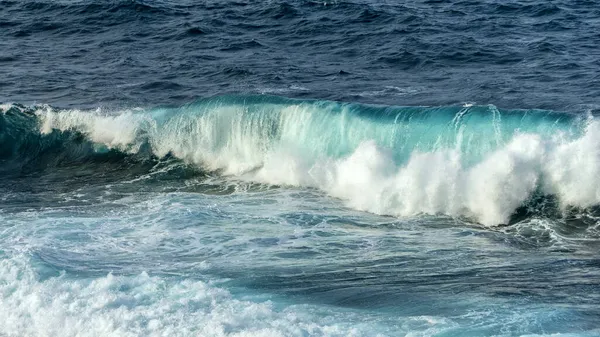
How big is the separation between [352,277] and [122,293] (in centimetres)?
371

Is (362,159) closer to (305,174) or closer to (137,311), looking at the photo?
(305,174)

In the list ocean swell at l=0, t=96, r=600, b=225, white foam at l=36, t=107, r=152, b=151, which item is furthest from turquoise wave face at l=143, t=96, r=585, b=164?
white foam at l=36, t=107, r=152, b=151

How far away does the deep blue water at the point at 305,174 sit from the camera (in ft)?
47.9

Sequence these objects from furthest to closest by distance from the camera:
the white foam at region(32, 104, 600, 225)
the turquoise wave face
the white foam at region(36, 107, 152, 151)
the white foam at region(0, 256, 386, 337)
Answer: the white foam at region(36, 107, 152, 151), the turquoise wave face, the white foam at region(32, 104, 600, 225), the white foam at region(0, 256, 386, 337)

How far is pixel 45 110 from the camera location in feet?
86.8

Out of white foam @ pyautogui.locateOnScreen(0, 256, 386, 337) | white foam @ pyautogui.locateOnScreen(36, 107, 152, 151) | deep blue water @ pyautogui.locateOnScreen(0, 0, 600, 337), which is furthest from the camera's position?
white foam @ pyautogui.locateOnScreen(36, 107, 152, 151)

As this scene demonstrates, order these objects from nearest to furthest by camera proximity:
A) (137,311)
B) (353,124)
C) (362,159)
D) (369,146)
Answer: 1. (137,311)
2. (362,159)
3. (369,146)
4. (353,124)

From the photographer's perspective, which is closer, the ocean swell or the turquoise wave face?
the ocean swell

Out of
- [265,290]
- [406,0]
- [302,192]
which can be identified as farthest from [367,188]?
[406,0]

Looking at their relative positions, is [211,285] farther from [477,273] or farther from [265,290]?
[477,273]

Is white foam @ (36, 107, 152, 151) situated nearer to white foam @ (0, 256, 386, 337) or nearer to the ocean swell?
the ocean swell

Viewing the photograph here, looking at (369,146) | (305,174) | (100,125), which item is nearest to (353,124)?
(369,146)

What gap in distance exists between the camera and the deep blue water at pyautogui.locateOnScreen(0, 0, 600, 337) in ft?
47.9

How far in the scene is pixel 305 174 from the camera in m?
21.9
